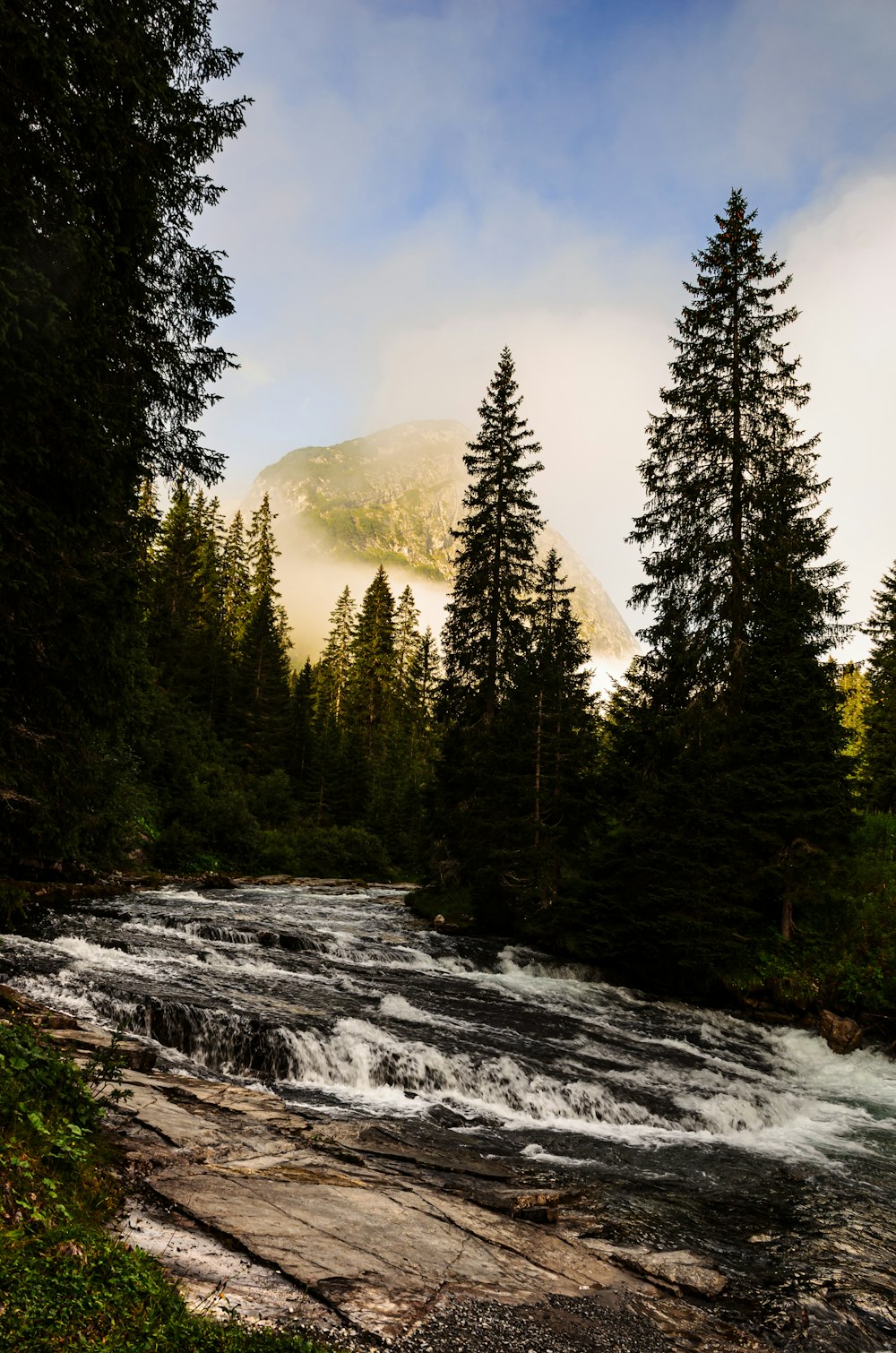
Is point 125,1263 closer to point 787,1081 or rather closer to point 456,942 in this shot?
point 787,1081

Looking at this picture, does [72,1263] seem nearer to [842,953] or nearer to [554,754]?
[842,953]

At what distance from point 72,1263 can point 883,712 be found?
41.0 meters

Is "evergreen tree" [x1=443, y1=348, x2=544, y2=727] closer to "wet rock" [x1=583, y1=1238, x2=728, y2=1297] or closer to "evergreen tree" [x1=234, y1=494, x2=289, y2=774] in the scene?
"wet rock" [x1=583, y1=1238, x2=728, y2=1297]

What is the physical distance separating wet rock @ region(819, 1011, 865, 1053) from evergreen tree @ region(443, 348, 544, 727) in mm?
14476

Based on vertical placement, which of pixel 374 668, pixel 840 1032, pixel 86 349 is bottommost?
pixel 840 1032

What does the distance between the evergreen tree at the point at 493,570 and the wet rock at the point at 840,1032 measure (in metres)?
14.5

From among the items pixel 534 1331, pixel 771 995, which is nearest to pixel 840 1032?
pixel 771 995

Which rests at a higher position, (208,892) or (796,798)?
(796,798)

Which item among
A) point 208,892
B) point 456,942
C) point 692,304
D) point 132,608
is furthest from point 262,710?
point 132,608

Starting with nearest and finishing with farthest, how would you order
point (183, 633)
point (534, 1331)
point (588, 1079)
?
point (534, 1331) → point (588, 1079) → point (183, 633)

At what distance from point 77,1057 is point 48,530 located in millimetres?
5707

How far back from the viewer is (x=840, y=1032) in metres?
15.0

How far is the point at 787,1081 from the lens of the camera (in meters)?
12.9

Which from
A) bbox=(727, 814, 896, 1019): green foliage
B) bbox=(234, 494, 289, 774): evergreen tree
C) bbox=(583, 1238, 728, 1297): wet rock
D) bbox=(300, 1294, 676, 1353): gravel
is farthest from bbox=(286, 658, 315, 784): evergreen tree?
bbox=(300, 1294, 676, 1353): gravel
